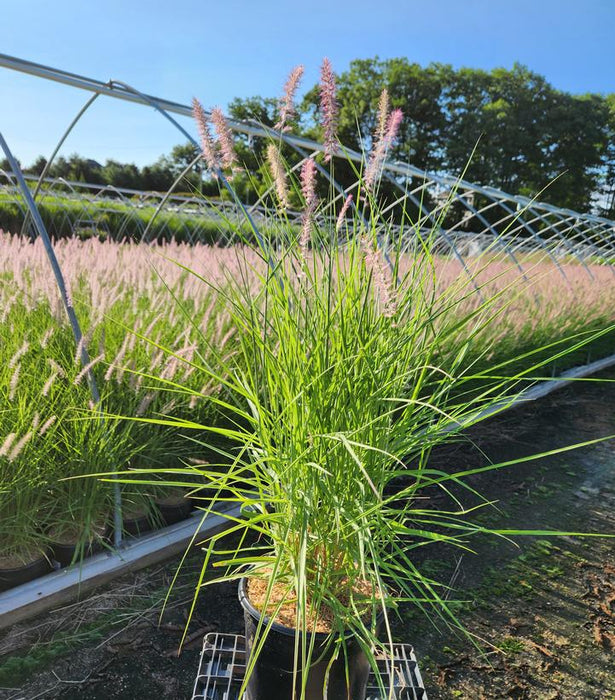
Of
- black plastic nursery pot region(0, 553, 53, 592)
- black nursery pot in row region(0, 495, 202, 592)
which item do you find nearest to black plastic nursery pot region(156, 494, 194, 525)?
black nursery pot in row region(0, 495, 202, 592)

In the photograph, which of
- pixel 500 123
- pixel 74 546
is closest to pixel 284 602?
pixel 74 546

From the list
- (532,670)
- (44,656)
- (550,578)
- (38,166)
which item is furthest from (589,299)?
(38,166)

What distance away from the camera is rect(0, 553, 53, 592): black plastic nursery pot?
179cm

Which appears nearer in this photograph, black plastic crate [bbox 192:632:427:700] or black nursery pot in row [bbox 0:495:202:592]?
black plastic crate [bbox 192:632:427:700]

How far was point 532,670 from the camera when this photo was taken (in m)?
1.76

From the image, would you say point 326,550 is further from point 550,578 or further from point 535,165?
point 535,165

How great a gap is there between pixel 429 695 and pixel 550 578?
955mm

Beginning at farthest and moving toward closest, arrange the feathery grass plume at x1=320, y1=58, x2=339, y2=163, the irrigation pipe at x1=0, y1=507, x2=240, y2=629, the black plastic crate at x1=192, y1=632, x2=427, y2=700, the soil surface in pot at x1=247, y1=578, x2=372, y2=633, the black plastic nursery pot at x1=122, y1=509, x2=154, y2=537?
the black plastic nursery pot at x1=122, y1=509, x2=154, y2=537
the irrigation pipe at x1=0, y1=507, x2=240, y2=629
the black plastic crate at x1=192, y1=632, x2=427, y2=700
the soil surface in pot at x1=247, y1=578, x2=372, y2=633
the feathery grass plume at x1=320, y1=58, x2=339, y2=163

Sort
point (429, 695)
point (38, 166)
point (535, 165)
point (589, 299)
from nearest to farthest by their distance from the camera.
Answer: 1. point (429, 695)
2. point (589, 299)
3. point (535, 165)
4. point (38, 166)

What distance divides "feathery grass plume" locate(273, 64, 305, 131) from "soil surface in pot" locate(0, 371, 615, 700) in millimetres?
1141

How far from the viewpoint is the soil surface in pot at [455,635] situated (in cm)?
161

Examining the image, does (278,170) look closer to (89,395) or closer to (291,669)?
(291,669)

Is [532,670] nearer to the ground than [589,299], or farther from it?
nearer to the ground

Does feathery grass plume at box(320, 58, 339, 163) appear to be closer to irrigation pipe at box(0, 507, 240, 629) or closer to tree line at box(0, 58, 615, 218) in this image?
irrigation pipe at box(0, 507, 240, 629)
